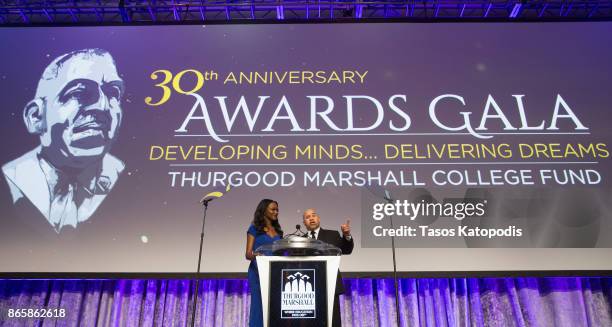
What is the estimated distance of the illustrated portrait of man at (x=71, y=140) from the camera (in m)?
3.82

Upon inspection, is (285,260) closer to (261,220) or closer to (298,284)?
(298,284)

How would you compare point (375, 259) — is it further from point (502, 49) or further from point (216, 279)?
point (502, 49)

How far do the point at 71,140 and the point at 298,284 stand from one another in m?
2.63

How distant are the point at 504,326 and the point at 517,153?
1267mm

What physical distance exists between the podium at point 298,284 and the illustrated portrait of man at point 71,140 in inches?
81.3

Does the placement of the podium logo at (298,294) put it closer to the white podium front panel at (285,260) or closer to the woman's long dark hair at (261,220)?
the white podium front panel at (285,260)

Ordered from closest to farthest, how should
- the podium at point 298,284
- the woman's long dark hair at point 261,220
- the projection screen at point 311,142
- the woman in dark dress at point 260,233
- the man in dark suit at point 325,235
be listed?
the podium at point 298,284
the woman in dark dress at point 260,233
the woman's long dark hair at point 261,220
the man in dark suit at point 325,235
the projection screen at point 311,142

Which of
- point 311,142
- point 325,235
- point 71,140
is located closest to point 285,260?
point 325,235

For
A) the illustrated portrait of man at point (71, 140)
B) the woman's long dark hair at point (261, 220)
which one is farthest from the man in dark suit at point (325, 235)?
the illustrated portrait of man at point (71, 140)

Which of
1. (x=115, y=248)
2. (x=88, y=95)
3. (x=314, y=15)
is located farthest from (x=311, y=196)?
(x=314, y=15)

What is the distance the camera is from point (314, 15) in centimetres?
555

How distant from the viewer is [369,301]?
12.3 ft

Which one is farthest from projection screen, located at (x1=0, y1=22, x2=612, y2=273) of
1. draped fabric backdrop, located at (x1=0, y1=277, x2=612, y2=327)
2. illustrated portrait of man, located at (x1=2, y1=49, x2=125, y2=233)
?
draped fabric backdrop, located at (x1=0, y1=277, x2=612, y2=327)

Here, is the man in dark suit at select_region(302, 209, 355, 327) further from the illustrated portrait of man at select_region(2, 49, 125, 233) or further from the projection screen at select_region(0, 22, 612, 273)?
the illustrated portrait of man at select_region(2, 49, 125, 233)
